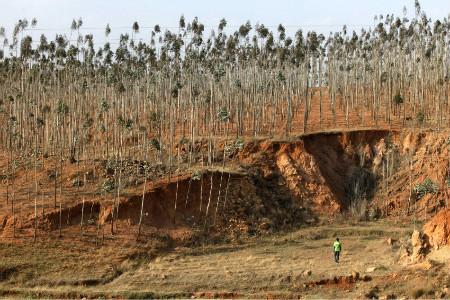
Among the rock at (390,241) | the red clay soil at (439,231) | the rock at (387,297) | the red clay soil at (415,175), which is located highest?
the red clay soil at (415,175)

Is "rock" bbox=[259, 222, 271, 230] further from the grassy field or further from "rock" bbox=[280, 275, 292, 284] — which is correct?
"rock" bbox=[280, 275, 292, 284]

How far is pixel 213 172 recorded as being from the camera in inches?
1801

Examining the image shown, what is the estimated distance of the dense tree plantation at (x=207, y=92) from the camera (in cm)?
5541

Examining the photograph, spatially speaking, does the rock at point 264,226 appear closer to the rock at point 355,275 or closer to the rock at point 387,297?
the rock at point 355,275

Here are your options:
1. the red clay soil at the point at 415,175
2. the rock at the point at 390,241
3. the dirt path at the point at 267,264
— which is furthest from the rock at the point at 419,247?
the red clay soil at the point at 415,175

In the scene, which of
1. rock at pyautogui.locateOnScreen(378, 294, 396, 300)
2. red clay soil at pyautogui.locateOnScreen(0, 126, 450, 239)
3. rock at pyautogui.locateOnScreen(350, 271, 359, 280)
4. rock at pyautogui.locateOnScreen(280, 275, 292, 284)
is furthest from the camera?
red clay soil at pyautogui.locateOnScreen(0, 126, 450, 239)

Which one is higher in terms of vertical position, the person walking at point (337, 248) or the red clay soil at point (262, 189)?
the red clay soil at point (262, 189)

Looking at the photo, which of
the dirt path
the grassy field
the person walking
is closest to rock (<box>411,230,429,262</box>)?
the grassy field

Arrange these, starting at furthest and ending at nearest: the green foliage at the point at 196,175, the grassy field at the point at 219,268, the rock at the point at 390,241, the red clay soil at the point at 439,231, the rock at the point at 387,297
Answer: the green foliage at the point at 196,175 < the rock at the point at 390,241 < the red clay soil at the point at 439,231 < the grassy field at the point at 219,268 < the rock at the point at 387,297

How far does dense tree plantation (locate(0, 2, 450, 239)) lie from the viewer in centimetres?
5541

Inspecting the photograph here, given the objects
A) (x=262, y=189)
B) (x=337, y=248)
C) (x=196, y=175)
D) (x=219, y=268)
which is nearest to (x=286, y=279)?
(x=337, y=248)

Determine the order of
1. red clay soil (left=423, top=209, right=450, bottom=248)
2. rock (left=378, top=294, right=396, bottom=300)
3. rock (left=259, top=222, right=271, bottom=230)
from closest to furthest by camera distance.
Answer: rock (left=378, top=294, right=396, bottom=300), red clay soil (left=423, top=209, right=450, bottom=248), rock (left=259, top=222, right=271, bottom=230)

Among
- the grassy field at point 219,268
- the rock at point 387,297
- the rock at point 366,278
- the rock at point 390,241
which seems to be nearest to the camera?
the rock at point 387,297

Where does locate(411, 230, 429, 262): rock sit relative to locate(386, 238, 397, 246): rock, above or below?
above
